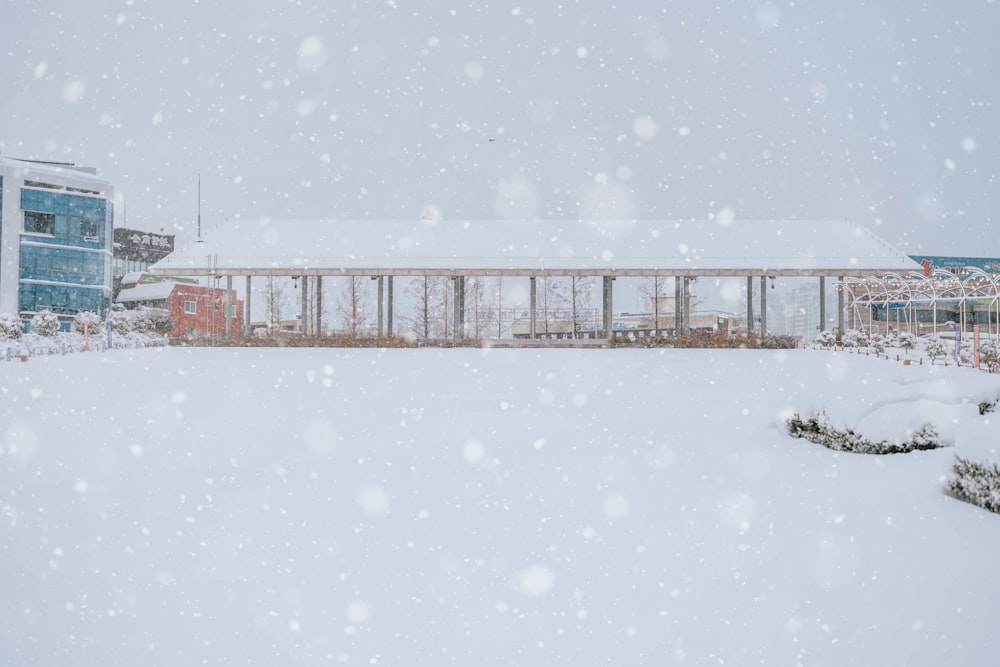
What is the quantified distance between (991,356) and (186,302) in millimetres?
48713

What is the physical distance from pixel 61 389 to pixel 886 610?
13833 millimetres

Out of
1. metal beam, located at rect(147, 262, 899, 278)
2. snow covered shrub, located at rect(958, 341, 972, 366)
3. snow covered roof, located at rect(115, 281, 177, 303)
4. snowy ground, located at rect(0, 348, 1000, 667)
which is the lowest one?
snowy ground, located at rect(0, 348, 1000, 667)

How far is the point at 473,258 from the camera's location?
28.2 m

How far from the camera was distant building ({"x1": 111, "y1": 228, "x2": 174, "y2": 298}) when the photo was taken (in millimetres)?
64312

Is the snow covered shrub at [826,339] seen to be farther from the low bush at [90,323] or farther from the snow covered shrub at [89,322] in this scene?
the snow covered shrub at [89,322]

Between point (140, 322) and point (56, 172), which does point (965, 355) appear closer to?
point (140, 322)

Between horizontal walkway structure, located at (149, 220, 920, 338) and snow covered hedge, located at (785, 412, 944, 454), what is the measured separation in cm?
1892

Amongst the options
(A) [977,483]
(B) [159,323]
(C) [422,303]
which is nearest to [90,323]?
(B) [159,323]

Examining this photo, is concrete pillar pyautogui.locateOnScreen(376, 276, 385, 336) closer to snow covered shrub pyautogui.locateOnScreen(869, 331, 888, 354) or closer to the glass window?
snow covered shrub pyautogui.locateOnScreen(869, 331, 888, 354)

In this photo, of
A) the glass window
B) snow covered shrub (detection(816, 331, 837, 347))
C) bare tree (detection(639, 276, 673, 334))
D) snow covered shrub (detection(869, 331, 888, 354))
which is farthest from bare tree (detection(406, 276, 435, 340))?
the glass window

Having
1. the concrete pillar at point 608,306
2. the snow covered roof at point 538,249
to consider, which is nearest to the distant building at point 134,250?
the snow covered roof at point 538,249

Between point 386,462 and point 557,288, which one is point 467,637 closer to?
point 386,462

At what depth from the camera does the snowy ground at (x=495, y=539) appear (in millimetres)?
4215

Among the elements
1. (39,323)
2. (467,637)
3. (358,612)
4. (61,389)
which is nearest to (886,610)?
(467,637)
